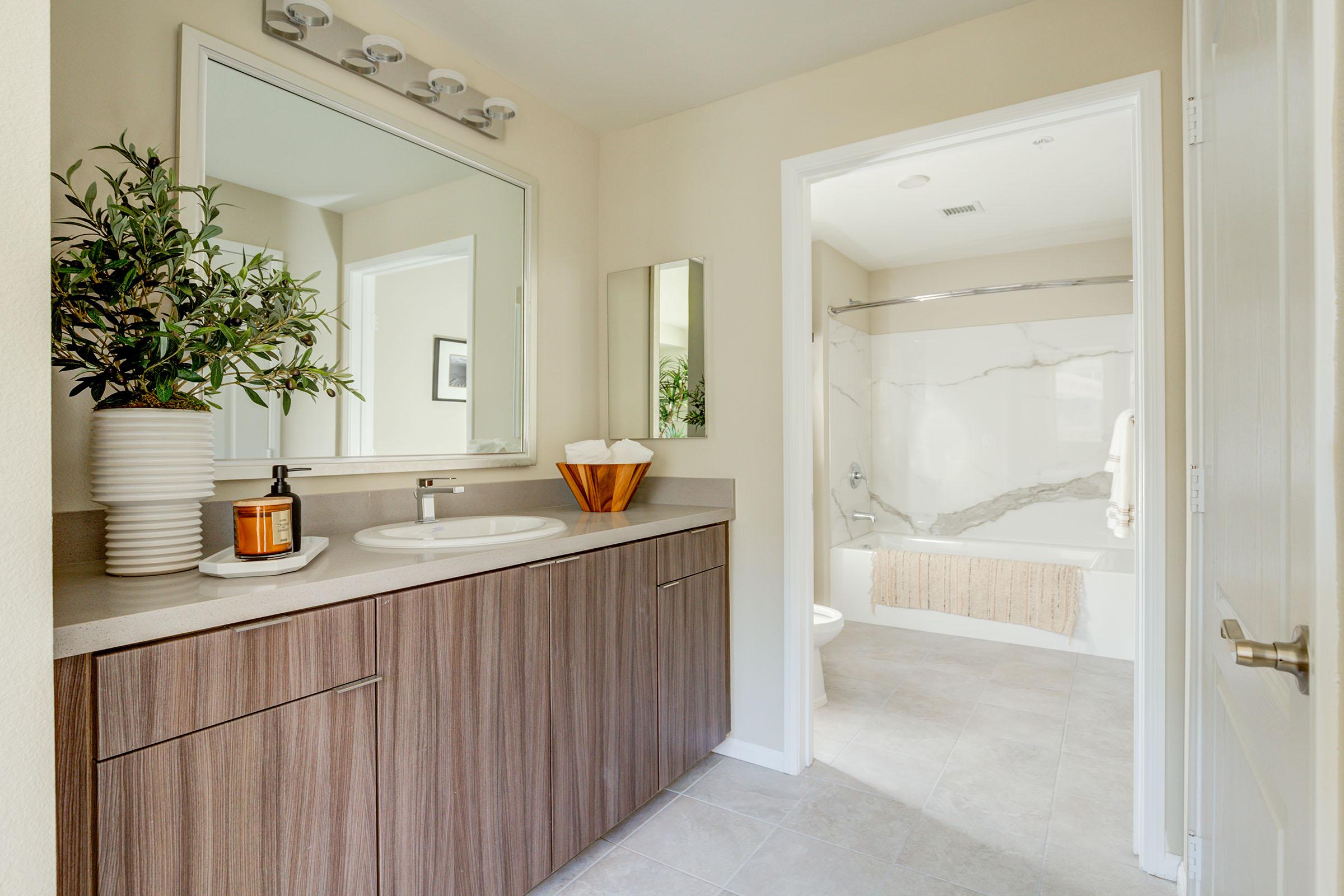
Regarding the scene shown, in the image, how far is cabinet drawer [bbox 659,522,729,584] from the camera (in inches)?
81.9

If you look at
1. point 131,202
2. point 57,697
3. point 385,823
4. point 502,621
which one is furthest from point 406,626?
point 131,202

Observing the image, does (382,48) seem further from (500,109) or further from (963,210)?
(963,210)

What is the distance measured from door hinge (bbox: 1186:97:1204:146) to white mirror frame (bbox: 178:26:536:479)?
193 cm

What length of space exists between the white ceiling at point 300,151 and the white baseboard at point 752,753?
7.13ft

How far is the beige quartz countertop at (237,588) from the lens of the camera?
0.93 meters

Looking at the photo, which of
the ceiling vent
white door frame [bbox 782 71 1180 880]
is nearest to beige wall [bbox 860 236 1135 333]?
the ceiling vent

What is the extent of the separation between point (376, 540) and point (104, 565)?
1.59 feet

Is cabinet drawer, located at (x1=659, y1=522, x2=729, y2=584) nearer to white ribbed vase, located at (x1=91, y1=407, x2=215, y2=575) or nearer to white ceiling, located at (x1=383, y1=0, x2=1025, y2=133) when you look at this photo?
white ribbed vase, located at (x1=91, y1=407, x2=215, y2=575)

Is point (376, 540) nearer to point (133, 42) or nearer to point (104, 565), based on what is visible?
point (104, 565)

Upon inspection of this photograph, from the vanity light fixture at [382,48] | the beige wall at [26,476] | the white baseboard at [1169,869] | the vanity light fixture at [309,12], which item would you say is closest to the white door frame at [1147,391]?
the white baseboard at [1169,869]

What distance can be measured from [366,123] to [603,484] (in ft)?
4.31

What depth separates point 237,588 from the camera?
1106mm

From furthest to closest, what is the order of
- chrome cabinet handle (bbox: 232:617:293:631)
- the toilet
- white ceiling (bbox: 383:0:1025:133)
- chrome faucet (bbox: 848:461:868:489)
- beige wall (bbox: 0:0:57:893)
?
chrome faucet (bbox: 848:461:868:489) < the toilet < white ceiling (bbox: 383:0:1025:133) < chrome cabinet handle (bbox: 232:617:293:631) < beige wall (bbox: 0:0:57:893)

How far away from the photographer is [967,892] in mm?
1678
